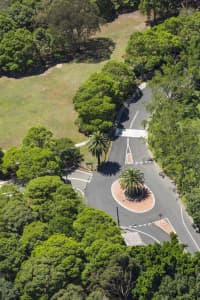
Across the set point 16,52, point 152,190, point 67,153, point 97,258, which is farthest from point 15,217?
point 16,52

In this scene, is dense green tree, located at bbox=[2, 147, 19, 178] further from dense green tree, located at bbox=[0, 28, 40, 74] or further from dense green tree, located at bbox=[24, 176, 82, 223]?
dense green tree, located at bbox=[0, 28, 40, 74]

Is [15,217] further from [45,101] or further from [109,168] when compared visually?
[45,101]

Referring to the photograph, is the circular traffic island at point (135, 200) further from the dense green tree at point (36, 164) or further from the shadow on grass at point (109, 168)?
the dense green tree at point (36, 164)

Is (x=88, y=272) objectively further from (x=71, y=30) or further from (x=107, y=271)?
(x=71, y=30)

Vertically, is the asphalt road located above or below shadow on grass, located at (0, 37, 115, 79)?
below

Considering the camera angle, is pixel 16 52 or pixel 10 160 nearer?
pixel 10 160

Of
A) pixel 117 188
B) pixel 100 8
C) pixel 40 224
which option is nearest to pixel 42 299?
pixel 40 224

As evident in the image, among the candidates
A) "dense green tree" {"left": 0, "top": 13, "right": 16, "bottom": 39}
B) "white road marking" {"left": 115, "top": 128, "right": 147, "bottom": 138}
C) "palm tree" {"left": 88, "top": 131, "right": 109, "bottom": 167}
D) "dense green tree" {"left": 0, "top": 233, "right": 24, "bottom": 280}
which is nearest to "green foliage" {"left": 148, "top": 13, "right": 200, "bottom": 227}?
"white road marking" {"left": 115, "top": 128, "right": 147, "bottom": 138}
